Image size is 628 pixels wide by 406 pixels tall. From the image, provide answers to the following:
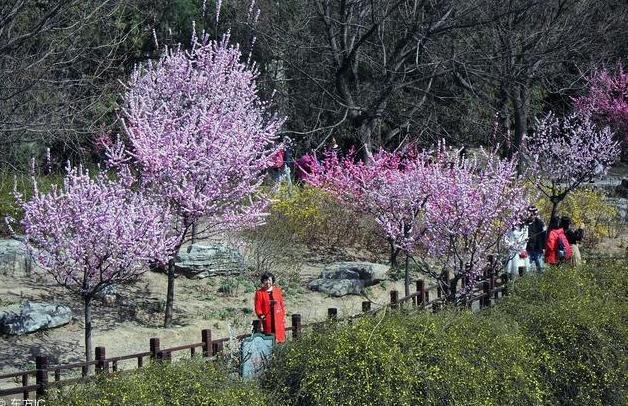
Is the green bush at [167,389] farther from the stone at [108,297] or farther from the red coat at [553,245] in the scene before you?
the red coat at [553,245]

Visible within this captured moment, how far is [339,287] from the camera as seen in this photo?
1417cm

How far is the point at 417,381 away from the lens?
23.0ft

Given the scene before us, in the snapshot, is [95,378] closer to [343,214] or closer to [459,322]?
[459,322]

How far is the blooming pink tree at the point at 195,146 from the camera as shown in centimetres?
1202

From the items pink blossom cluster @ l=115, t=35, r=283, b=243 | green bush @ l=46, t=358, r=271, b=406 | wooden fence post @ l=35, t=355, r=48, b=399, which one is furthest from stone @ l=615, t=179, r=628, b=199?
wooden fence post @ l=35, t=355, r=48, b=399

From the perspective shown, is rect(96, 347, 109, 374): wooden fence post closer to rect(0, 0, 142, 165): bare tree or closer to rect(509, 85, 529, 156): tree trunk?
rect(0, 0, 142, 165): bare tree

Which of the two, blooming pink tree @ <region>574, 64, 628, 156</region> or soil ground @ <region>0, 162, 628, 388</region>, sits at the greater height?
blooming pink tree @ <region>574, 64, 628, 156</region>


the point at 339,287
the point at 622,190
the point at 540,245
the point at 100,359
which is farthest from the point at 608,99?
the point at 100,359

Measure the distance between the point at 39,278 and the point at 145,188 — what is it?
256 centimetres

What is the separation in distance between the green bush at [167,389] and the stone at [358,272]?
26.2 ft

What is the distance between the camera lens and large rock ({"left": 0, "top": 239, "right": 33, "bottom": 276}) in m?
13.8

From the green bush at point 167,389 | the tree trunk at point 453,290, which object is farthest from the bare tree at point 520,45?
the green bush at point 167,389

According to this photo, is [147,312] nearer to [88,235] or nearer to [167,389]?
[88,235]

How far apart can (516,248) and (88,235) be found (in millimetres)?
4825
